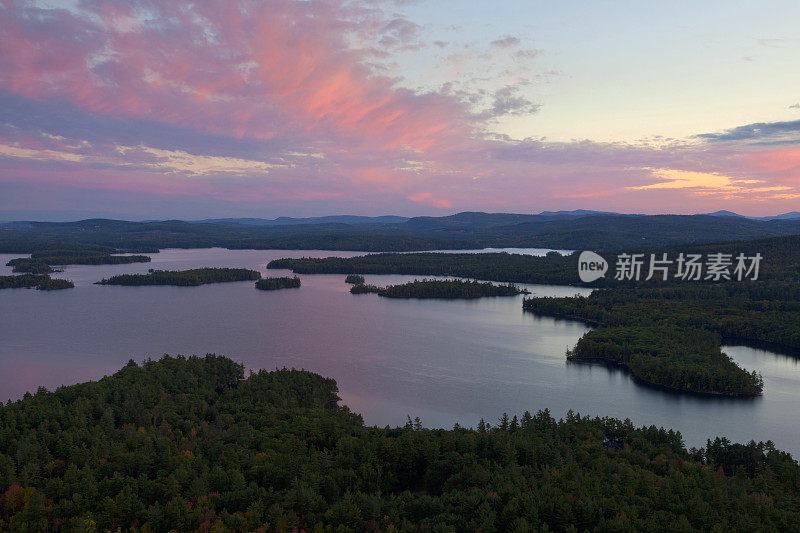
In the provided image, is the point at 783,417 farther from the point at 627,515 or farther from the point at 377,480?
the point at 377,480

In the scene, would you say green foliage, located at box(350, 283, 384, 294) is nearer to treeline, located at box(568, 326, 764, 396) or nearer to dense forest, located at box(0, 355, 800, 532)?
treeline, located at box(568, 326, 764, 396)

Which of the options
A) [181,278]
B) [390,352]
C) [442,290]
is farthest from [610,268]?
[181,278]

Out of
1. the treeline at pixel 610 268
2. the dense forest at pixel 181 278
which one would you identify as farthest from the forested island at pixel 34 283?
the treeline at pixel 610 268

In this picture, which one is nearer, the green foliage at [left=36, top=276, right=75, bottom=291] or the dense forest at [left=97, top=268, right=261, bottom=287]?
the green foliage at [left=36, top=276, right=75, bottom=291]

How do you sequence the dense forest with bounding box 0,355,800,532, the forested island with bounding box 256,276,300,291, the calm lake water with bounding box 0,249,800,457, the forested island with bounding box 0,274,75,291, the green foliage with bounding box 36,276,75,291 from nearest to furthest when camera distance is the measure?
the dense forest with bounding box 0,355,800,532
the calm lake water with bounding box 0,249,800,457
the green foliage with bounding box 36,276,75,291
the forested island with bounding box 0,274,75,291
the forested island with bounding box 256,276,300,291

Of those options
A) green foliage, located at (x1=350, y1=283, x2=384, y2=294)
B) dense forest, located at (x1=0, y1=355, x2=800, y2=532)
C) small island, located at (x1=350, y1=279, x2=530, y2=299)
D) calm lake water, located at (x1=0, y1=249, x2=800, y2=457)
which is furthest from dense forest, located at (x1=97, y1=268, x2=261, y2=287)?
dense forest, located at (x1=0, y1=355, x2=800, y2=532)

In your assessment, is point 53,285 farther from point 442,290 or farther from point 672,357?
point 672,357

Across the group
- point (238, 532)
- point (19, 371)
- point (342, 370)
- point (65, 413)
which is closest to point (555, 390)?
point (342, 370)

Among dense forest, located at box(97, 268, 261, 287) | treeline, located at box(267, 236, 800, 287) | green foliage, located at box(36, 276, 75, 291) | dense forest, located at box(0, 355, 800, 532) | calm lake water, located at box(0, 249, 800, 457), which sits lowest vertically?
calm lake water, located at box(0, 249, 800, 457)
